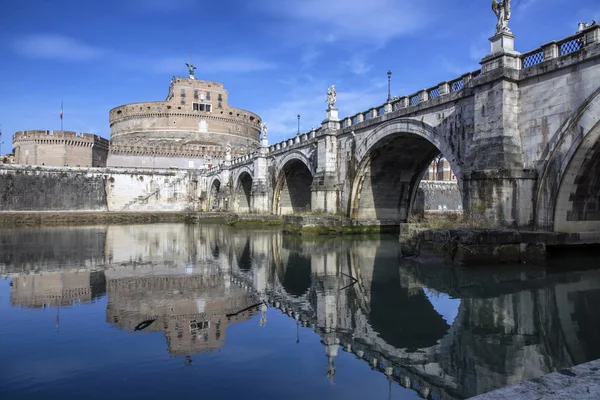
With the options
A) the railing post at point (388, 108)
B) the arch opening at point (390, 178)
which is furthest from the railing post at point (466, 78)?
the arch opening at point (390, 178)

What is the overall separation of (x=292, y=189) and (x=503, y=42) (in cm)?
2443

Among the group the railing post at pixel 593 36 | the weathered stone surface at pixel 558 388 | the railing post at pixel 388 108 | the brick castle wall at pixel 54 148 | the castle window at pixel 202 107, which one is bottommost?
the weathered stone surface at pixel 558 388

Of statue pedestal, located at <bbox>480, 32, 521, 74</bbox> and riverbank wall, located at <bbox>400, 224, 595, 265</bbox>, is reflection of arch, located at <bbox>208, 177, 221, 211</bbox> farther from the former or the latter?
riverbank wall, located at <bbox>400, 224, 595, 265</bbox>

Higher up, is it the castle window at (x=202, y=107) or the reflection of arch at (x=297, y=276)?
the castle window at (x=202, y=107)

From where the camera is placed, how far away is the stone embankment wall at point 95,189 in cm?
4572

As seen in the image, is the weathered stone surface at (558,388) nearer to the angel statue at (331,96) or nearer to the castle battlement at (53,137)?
the angel statue at (331,96)

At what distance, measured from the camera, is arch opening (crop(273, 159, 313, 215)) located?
35531 millimetres

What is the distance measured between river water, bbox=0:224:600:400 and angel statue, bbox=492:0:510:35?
758 centimetres

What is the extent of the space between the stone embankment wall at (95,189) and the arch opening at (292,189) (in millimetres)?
22335

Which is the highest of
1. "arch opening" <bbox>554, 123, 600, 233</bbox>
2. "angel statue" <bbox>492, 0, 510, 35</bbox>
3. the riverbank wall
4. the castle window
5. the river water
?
the castle window

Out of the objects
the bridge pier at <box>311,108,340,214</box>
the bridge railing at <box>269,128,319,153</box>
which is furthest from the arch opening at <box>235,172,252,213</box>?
the bridge pier at <box>311,108,340,214</box>

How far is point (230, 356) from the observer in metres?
5.55

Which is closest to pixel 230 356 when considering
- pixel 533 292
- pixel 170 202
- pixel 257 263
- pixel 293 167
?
pixel 533 292

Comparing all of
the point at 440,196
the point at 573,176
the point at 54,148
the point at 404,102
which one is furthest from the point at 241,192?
the point at 573,176
